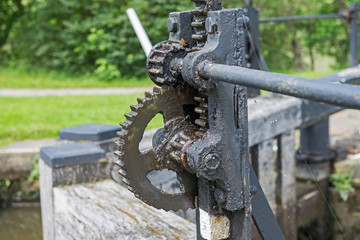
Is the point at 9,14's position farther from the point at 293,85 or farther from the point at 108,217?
the point at 293,85

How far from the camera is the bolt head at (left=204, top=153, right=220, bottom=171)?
1235 mm

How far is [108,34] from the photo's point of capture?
12.2m

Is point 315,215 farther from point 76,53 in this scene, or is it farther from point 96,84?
point 76,53

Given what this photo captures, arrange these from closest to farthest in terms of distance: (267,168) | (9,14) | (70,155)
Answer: (70,155) → (267,168) → (9,14)

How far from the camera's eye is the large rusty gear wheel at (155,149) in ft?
4.34

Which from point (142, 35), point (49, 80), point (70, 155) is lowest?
point (49, 80)

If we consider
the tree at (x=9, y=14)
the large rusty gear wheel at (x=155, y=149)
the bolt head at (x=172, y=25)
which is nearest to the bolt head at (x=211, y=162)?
the large rusty gear wheel at (x=155, y=149)

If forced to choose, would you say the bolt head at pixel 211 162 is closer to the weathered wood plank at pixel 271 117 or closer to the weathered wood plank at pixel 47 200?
the weathered wood plank at pixel 47 200

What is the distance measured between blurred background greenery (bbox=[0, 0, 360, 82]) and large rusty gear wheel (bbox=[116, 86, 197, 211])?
9.56 metres

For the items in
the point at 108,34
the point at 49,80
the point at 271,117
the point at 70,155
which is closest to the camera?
the point at 70,155

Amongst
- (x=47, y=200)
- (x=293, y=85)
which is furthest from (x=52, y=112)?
(x=293, y=85)

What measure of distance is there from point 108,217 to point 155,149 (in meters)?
0.95

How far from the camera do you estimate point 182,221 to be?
7.04 ft

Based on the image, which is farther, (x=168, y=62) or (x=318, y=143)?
(x=318, y=143)
